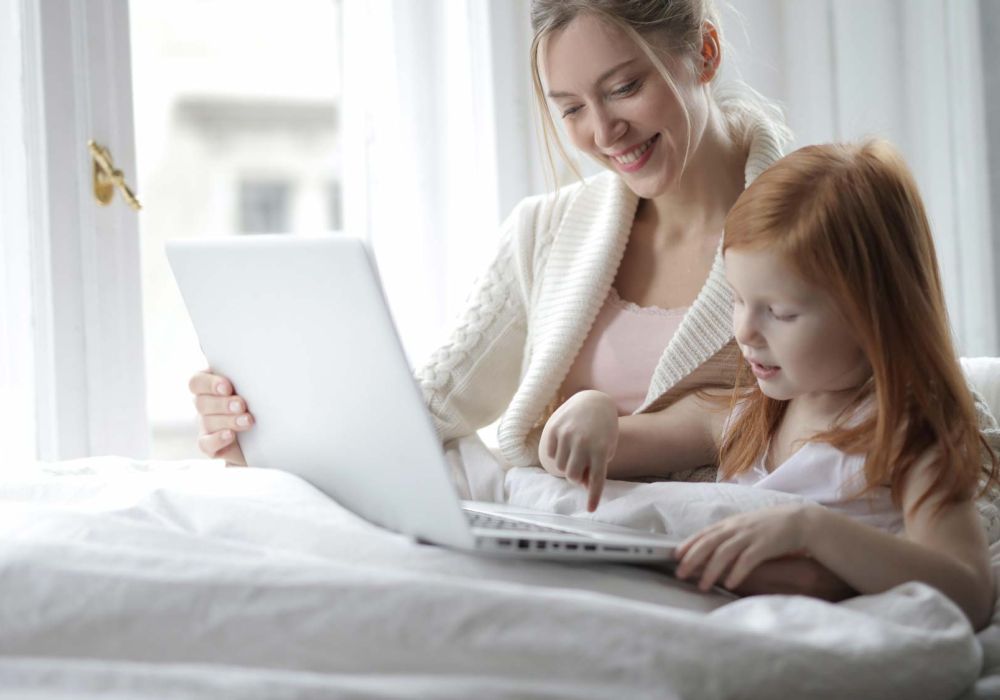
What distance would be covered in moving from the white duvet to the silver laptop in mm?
71

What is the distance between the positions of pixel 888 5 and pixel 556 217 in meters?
1.08

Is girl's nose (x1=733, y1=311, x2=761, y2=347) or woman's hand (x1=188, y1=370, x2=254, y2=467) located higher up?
girl's nose (x1=733, y1=311, x2=761, y2=347)

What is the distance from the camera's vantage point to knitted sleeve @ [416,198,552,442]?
127 cm

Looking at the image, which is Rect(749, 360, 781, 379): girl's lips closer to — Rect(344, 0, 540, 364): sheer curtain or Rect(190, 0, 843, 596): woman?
Rect(190, 0, 843, 596): woman

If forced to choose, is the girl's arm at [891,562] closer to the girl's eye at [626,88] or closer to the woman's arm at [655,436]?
the woman's arm at [655,436]

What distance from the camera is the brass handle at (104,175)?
172cm

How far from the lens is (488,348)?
4.32 ft

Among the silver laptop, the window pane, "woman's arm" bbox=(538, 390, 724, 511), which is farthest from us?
the window pane

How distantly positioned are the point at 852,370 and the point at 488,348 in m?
0.51

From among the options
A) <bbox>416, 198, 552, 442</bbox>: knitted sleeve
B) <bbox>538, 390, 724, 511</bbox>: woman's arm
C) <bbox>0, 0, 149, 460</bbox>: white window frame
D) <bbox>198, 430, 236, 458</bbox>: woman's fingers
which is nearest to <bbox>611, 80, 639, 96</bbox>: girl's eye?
<bbox>416, 198, 552, 442</bbox>: knitted sleeve

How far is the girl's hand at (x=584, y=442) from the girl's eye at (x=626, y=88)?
1.34ft

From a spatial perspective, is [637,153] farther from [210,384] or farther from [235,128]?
[235,128]

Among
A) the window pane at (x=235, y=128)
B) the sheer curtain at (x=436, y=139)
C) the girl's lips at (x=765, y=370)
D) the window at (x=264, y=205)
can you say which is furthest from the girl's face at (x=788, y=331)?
the window at (x=264, y=205)

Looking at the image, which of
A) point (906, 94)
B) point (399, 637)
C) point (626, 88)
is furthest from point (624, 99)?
point (906, 94)
